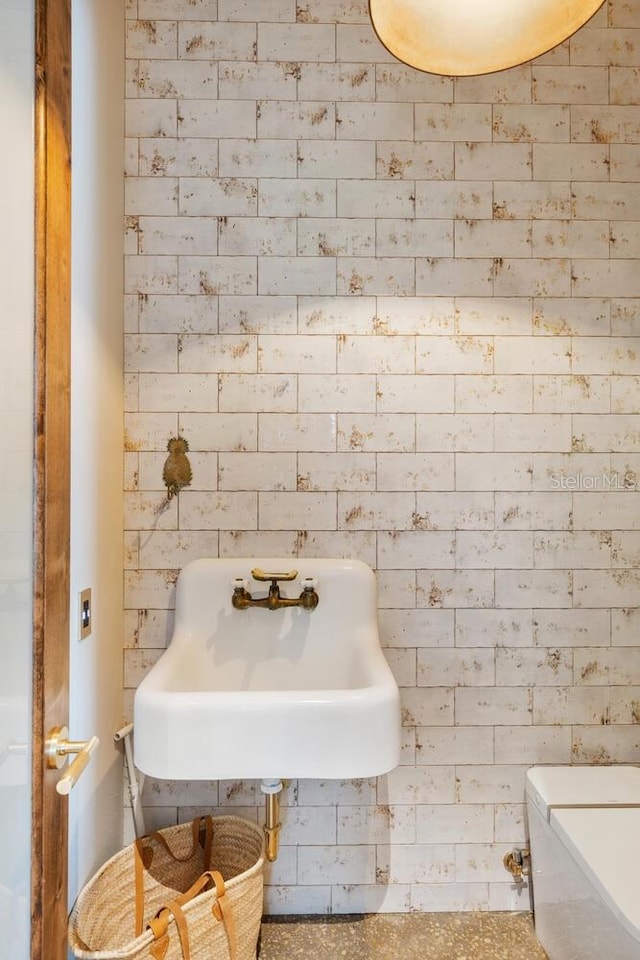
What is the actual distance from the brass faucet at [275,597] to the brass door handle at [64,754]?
0.70 metres

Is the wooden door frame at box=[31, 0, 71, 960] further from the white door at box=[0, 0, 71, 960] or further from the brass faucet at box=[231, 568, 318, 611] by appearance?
the brass faucet at box=[231, 568, 318, 611]

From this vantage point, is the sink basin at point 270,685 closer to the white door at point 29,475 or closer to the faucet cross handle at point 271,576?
the faucet cross handle at point 271,576

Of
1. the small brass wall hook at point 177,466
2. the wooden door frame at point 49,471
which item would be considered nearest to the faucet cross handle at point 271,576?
the small brass wall hook at point 177,466

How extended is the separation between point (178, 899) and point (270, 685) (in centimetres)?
50

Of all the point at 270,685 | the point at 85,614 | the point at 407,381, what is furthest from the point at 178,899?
the point at 407,381

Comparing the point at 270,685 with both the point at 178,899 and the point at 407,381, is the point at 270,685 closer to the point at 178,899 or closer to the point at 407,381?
the point at 178,899

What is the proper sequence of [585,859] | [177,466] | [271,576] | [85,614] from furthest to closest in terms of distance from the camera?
[177,466] → [271,576] → [85,614] → [585,859]

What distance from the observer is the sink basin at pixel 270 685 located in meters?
1.12

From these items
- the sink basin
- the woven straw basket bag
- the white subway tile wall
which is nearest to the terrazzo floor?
the white subway tile wall

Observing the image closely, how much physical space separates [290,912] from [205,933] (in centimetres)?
44

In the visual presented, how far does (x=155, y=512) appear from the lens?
165cm

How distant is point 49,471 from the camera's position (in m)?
0.81

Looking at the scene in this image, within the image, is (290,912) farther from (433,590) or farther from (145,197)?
(145,197)

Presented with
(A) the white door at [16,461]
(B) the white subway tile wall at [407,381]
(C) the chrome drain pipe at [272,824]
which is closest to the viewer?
(A) the white door at [16,461]
